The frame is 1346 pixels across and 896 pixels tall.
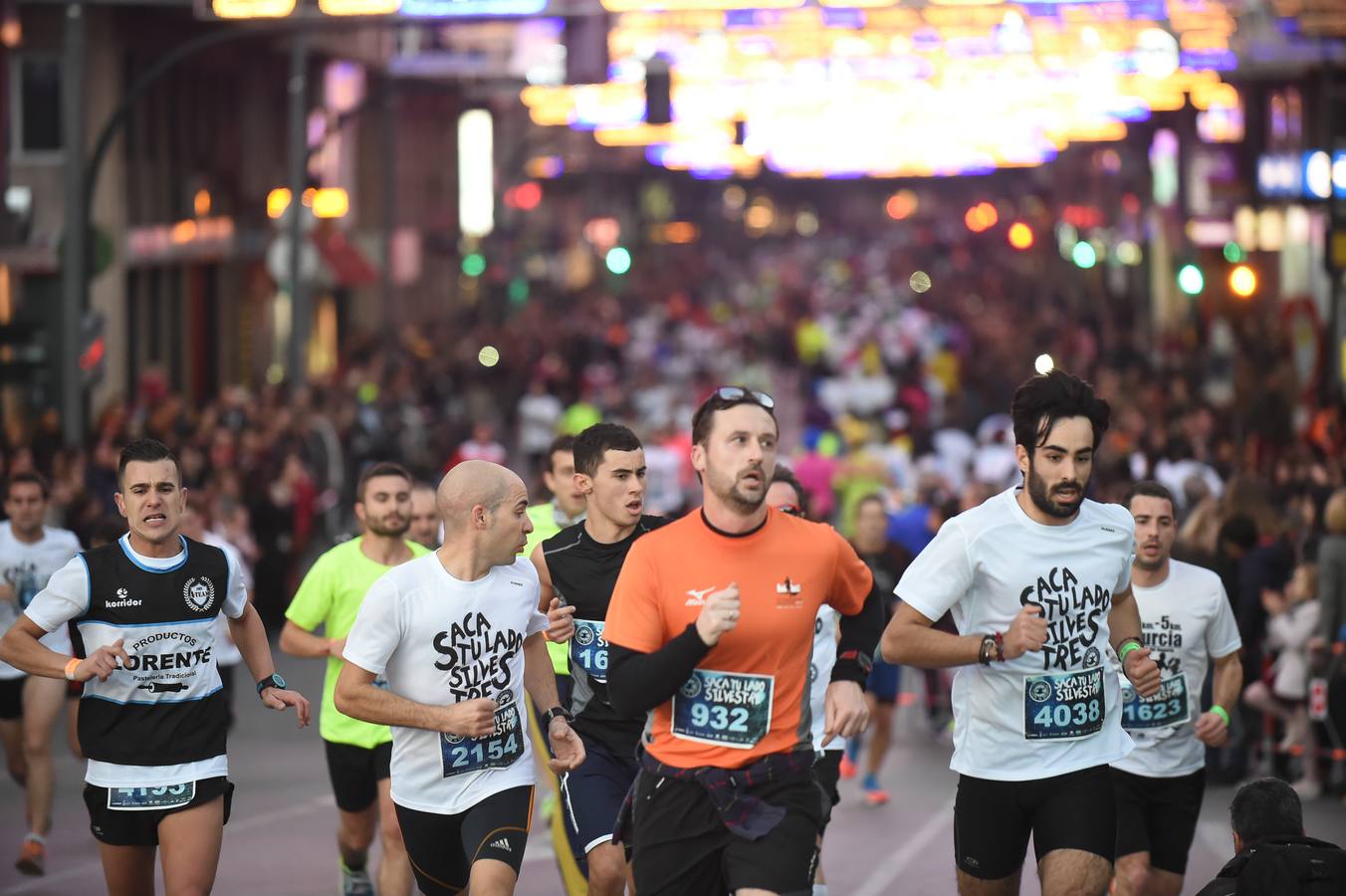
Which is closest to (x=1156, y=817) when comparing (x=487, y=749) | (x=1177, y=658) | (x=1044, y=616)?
(x=1177, y=658)

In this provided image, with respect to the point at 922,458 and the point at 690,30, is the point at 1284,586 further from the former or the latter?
the point at 690,30

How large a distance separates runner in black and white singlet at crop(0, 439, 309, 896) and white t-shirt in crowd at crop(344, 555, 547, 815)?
46 cm

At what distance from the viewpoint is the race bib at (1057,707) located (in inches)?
279

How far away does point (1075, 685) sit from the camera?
23.4ft

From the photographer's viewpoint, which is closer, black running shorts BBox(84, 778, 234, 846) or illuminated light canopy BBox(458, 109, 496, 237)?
black running shorts BBox(84, 778, 234, 846)

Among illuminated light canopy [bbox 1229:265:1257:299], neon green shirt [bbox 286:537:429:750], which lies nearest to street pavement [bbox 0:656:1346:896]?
neon green shirt [bbox 286:537:429:750]

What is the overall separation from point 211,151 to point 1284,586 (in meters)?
27.4

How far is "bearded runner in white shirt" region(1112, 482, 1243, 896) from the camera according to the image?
8.43m

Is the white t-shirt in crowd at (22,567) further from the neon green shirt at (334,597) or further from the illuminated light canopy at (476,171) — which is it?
the illuminated light canopy at (476,171)

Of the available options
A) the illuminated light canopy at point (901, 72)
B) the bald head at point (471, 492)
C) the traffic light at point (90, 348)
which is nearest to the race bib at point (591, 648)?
the bald head at point (471, 492)

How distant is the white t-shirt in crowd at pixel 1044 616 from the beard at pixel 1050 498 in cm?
6

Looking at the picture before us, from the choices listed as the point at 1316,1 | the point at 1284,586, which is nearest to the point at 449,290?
the point at 1316,1

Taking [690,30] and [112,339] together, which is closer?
[112,339]

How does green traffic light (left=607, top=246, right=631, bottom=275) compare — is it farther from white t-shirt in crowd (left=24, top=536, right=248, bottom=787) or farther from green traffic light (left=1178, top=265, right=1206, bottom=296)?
white t-shirt in crowd (left=24, top=536, right=248, bottom=787)
